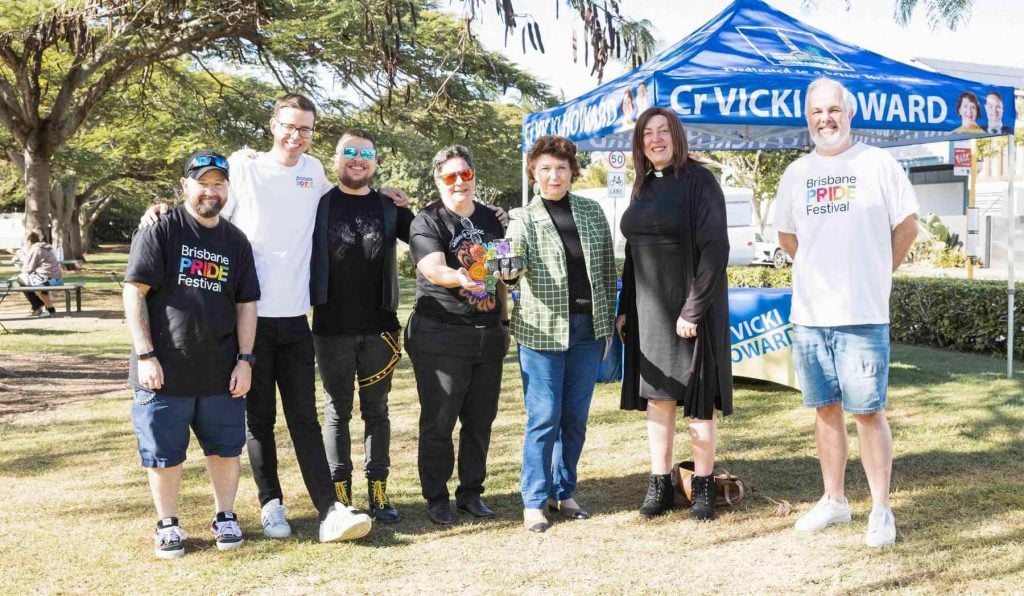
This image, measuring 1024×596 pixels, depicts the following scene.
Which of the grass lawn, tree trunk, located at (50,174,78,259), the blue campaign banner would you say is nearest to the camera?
the grass lawn

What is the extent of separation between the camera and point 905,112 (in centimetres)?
678

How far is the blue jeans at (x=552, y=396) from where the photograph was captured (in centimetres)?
425

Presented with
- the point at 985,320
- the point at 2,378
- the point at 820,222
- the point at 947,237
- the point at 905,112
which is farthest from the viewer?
the point at 947,237

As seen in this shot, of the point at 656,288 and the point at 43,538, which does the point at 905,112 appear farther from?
the point at 43,538

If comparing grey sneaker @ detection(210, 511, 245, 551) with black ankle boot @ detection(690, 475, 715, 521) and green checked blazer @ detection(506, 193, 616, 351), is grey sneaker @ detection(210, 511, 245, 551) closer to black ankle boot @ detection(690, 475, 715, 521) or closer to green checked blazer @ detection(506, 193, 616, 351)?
green checked blazer @ detection(506, 193, 616, 351)

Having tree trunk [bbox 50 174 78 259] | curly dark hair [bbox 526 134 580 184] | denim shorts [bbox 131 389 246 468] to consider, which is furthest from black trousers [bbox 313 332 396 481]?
tree trunk [bbox 50 174 78 259]

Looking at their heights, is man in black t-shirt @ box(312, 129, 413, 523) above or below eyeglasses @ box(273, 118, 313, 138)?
below

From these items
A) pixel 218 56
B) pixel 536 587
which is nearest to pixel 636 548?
pixel 536 587

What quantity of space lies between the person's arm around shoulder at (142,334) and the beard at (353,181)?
962 millimetres

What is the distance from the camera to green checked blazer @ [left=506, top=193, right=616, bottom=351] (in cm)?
420

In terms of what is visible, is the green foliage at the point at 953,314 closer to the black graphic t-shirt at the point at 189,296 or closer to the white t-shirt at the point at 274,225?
the white t-shirt at the point at 274,225

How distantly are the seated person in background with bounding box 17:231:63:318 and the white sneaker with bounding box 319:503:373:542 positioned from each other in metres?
12.6

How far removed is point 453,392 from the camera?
4.28 m

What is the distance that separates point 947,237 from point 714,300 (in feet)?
84.0
